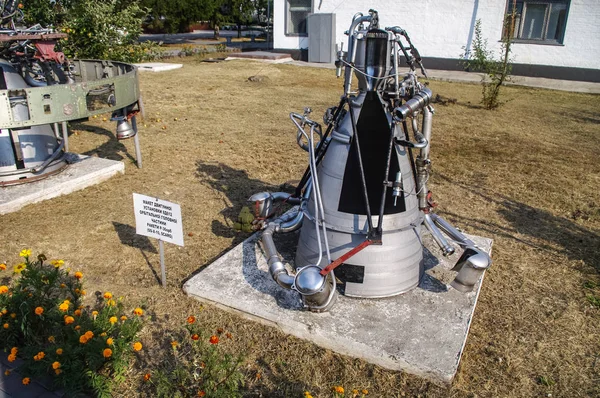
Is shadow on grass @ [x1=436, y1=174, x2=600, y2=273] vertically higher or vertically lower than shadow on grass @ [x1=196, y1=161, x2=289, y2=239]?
lower

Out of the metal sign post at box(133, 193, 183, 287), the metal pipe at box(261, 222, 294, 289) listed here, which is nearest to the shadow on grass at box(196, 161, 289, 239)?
the metal pipe at box(261, 222, 294, 289)

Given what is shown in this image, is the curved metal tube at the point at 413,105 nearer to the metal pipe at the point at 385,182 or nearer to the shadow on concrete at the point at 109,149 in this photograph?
the metal pipe at the point at 385,182

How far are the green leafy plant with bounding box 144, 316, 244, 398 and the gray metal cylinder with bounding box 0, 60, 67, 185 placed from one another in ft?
12.7

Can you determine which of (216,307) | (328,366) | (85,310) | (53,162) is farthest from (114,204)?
(328,366)

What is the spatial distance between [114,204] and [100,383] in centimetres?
340

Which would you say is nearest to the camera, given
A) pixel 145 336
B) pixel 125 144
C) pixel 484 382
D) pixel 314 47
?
pixel 484 382

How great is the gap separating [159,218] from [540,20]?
18.4 meters

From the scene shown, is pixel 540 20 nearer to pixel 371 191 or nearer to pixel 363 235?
pixel 371 191

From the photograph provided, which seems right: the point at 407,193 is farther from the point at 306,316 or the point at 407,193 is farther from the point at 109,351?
the point at 109,351

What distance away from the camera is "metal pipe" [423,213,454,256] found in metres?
4.18

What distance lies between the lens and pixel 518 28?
18469 millimetres

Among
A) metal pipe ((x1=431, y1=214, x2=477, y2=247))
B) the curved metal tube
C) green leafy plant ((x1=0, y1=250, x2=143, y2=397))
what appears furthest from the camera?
metal pipe ((x1=431, y1=214, x2=477, y2=247))

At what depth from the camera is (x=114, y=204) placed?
6176 mm

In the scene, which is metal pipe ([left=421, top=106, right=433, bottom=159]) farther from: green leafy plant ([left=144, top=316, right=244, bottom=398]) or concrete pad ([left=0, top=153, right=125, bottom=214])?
concrete pad ([left=0, top=153, right=125, bottom=214])
